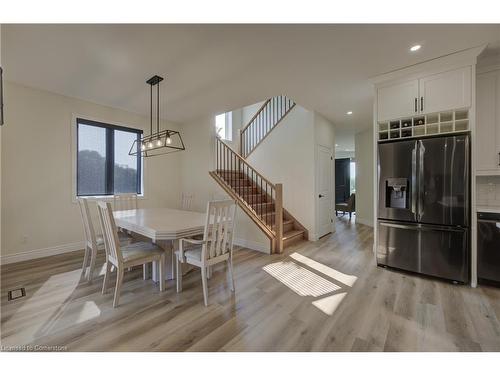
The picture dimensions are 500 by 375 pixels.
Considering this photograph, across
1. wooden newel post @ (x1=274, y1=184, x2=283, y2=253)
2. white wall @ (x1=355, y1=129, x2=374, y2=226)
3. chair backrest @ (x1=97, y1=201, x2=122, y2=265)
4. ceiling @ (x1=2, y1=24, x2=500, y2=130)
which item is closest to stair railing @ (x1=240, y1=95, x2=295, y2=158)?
ceiling @ (x1=2, y1=24, x2=500, y2=130)

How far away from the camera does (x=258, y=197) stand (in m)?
5.23

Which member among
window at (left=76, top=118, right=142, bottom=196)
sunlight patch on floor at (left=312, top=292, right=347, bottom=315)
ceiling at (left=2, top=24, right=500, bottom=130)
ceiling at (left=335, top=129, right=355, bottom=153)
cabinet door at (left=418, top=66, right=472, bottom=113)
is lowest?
sunlight patch on floor at (left=312, top=292, right=347, bottom=315)

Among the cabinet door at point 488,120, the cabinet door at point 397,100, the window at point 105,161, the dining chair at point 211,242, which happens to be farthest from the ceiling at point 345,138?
the window at point 105,161

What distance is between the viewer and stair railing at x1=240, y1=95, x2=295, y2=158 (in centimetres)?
522

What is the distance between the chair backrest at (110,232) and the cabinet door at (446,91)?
3804 millimetres

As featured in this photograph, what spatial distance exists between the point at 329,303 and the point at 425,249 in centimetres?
153

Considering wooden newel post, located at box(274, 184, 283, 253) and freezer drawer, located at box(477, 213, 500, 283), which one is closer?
freezer drawer, located at box(477, 213, 500, 283)

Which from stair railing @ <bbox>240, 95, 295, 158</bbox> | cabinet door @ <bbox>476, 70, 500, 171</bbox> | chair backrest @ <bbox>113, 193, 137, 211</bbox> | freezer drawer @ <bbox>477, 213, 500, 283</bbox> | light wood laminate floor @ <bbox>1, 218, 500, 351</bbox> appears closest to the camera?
light wood laminate floor @ <bbox>1, 218, 500, 351</bbox>

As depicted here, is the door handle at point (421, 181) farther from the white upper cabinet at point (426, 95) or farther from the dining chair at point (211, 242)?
the dining chair at point (211, 242)

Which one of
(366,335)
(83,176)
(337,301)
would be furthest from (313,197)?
(83,176)

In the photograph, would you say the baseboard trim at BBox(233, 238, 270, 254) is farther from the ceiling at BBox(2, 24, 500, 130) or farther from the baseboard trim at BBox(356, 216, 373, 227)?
the baseboard trim at BBox(356, 216, 373, 227)

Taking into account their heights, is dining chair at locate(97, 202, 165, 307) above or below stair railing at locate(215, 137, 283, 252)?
below
